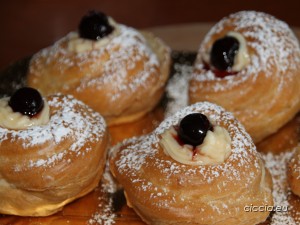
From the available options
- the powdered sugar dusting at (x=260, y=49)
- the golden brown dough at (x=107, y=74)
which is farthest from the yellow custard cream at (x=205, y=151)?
the golden brown dough at (x=107, y=74)

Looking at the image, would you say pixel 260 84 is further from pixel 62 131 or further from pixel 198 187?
pixel 62 131

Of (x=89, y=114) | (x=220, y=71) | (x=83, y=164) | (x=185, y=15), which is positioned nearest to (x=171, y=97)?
(x=220, y=71)

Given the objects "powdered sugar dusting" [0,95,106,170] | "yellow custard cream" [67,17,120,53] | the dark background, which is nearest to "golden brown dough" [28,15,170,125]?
"yellow custard cream" [67,17,120,53]

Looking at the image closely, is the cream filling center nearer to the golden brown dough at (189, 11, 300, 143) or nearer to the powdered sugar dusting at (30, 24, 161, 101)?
the golden brown dough at (189, 11, 300, 143)

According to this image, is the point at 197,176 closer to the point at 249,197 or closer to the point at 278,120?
the point at 249,197

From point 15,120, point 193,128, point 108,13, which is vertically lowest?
point 108,13

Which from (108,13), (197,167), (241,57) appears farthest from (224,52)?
(108,13)
